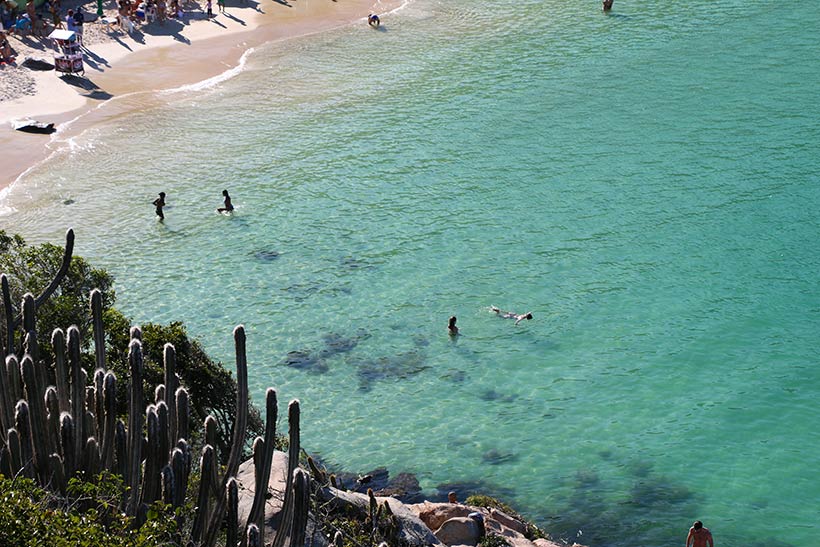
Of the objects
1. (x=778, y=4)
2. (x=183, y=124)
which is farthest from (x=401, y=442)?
(x=778, y=4)

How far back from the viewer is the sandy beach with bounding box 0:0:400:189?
4653cm

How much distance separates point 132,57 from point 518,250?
27.6 meters

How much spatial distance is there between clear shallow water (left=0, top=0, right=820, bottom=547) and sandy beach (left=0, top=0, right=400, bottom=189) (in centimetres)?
160

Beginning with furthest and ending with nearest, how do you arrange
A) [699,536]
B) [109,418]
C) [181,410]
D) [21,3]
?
[21,3] < [699,536] < [181,410] < [109,418]

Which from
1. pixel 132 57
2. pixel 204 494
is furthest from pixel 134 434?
pixel 132 57

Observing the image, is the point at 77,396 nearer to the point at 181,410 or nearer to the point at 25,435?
the point at 25,435

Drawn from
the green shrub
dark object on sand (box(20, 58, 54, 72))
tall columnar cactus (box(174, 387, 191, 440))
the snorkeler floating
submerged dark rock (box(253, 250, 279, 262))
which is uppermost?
tall columnar cactus (box(174, 387, 191, 440))

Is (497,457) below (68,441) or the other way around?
below

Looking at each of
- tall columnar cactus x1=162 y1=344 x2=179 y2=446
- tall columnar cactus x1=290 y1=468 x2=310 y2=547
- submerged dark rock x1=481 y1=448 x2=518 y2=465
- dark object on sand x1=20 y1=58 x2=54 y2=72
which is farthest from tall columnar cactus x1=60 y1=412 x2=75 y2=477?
dark object on sand x1=20 y1=58 x2=54 y2=72

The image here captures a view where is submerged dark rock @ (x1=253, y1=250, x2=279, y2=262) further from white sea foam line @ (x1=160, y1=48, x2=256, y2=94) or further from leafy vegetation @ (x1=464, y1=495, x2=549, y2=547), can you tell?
white sea foam line @ (x1=160, y1=48, x2=256, y2=94)

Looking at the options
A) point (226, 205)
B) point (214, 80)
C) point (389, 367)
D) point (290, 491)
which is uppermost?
point (290, 491)

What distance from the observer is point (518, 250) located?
3797cm

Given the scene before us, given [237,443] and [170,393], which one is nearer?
[237,443]

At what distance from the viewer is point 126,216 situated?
40094 millimetres
